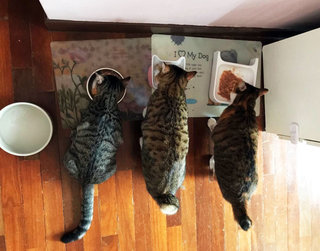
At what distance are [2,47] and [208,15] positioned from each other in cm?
109

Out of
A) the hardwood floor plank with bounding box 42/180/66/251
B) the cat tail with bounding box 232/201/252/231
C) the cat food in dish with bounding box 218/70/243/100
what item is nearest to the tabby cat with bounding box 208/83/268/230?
the cat tail with bounding box 232/201/252/231

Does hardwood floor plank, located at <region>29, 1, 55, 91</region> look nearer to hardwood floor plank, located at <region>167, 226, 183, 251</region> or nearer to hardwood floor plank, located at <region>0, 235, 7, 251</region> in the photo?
hardwood floor plank, located at <region>0, 235, 7, 251</region>

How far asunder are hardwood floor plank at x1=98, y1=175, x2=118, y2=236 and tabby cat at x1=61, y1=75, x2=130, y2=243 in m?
0.14

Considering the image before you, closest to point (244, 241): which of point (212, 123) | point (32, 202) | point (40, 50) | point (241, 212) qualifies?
point (241, 212)

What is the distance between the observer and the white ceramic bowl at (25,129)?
1.38 m

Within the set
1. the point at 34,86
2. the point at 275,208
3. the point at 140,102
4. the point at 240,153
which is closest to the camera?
the point at 240,153

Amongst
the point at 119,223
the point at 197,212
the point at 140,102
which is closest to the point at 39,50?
the point at 140,102

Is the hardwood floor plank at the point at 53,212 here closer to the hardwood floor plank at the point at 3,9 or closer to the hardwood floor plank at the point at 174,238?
the hardwood floor plank at the point at 174,238

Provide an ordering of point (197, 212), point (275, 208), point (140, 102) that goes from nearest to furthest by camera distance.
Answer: point (140, 102) < point (197, 212) < point (275, 208)

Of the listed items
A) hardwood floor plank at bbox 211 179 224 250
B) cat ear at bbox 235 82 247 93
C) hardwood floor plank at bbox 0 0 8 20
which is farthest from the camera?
hardwood floor plank at bbox 211 179 224 250

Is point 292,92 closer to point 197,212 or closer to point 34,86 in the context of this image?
point 197,212

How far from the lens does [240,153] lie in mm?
1341

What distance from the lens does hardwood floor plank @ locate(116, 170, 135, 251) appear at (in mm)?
1561

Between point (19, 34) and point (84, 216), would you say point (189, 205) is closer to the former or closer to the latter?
point (84, 216)
